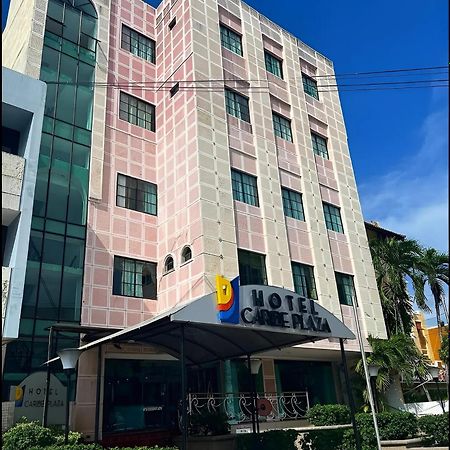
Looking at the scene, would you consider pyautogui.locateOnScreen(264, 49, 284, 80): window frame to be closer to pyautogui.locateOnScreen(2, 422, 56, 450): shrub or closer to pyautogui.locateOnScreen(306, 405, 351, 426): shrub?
pyautogui.locateOnScreen(306, 405, 351, 426): shrub

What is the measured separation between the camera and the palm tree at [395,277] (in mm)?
28703

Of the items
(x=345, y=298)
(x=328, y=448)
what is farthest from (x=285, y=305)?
(x=345, y=298)

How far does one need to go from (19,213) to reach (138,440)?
9.53 meters

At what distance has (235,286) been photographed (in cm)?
1191

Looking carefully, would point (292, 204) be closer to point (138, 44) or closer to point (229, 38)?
point (229, 38)

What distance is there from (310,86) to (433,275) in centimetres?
1485

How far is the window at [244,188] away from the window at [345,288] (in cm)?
660

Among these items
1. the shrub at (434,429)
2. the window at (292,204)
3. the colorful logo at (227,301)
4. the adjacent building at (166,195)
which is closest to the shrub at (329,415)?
the adjacent building at (166,195)

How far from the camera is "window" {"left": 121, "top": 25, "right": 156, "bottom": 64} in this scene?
25.6m

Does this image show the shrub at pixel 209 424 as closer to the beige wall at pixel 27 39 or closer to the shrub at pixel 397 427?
the shrub at pixel 397 427

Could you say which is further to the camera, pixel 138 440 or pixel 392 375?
pixel 392 375

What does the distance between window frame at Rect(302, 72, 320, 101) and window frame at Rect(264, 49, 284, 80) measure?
2123 mm

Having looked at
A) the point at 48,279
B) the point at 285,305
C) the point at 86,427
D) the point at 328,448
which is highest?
the point at 48,279

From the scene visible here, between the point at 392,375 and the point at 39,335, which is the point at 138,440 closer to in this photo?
the point at 39,335
